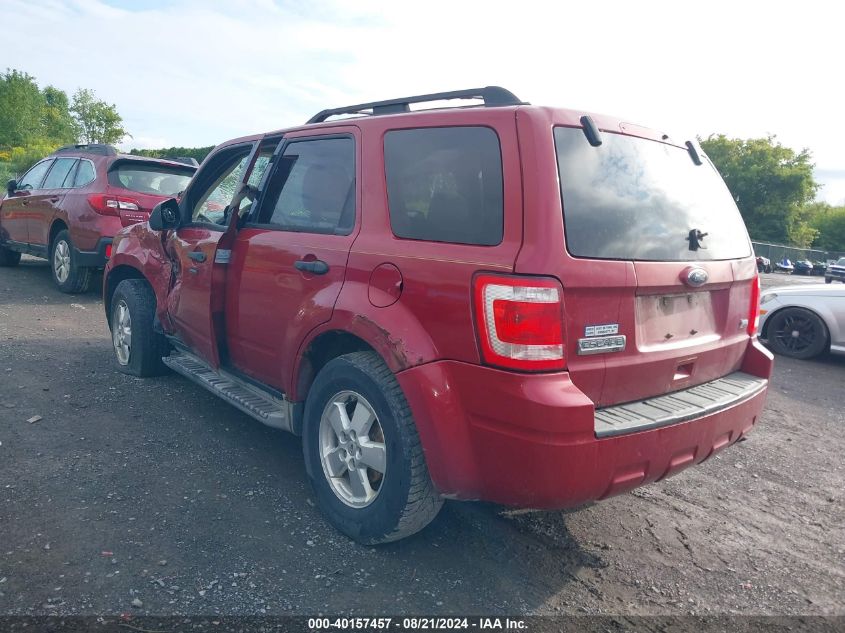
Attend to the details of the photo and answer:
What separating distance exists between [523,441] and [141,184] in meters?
7.46

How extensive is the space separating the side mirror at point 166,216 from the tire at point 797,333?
7377 millimetres

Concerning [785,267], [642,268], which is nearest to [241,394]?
[642,268]

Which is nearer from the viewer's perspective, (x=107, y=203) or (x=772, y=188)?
(x=107, y=203)

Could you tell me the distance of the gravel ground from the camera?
8.61ft

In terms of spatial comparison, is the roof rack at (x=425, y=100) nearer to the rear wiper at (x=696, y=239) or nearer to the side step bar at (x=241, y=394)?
the rear wiper at (x=696, y=239)

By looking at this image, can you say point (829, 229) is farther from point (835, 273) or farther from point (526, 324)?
point (526, 324)

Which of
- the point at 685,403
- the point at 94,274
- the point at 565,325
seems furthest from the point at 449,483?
the point at 94,274

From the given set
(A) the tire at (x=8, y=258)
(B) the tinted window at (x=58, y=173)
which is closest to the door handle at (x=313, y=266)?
(B) the tinted window at (x=58, y=173)

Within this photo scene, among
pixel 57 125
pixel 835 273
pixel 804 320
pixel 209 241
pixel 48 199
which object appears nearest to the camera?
pixel 209 241

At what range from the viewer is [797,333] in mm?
8188

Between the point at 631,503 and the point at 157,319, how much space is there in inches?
139

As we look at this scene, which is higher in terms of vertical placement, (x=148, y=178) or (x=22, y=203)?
(x=148, y=178)

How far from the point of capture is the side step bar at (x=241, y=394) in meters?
3.47

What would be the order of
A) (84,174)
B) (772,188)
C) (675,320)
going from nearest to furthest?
(675,320) → (84,174) → (772,188)
